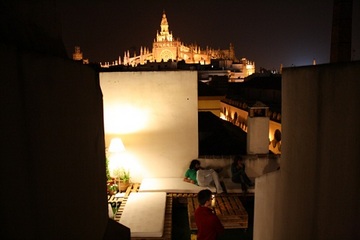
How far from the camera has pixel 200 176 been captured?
7996 mm

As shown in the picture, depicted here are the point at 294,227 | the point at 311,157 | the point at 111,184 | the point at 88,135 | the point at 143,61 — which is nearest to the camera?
the point at 88,135

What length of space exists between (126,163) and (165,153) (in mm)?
1158

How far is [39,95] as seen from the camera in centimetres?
134

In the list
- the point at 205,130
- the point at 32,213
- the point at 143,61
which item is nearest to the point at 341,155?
the point at 32,213

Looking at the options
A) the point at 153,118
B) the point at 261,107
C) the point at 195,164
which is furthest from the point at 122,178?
the point at 261,107

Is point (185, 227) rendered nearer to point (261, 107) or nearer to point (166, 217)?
point (166, 217)

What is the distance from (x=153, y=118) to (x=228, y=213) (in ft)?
11.3

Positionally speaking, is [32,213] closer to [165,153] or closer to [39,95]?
[39,95]

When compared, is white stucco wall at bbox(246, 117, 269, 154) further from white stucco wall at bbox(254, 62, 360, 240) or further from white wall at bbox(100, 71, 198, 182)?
white stucco wall at bbox(254, 62, 360, 240)

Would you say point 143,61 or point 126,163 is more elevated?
point 143,61

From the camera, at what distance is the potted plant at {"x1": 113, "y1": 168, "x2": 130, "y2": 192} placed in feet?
27.0

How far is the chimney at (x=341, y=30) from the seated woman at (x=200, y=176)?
4.33 m

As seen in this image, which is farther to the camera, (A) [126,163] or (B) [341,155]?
(A) [126,163]

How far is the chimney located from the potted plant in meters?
6.34
